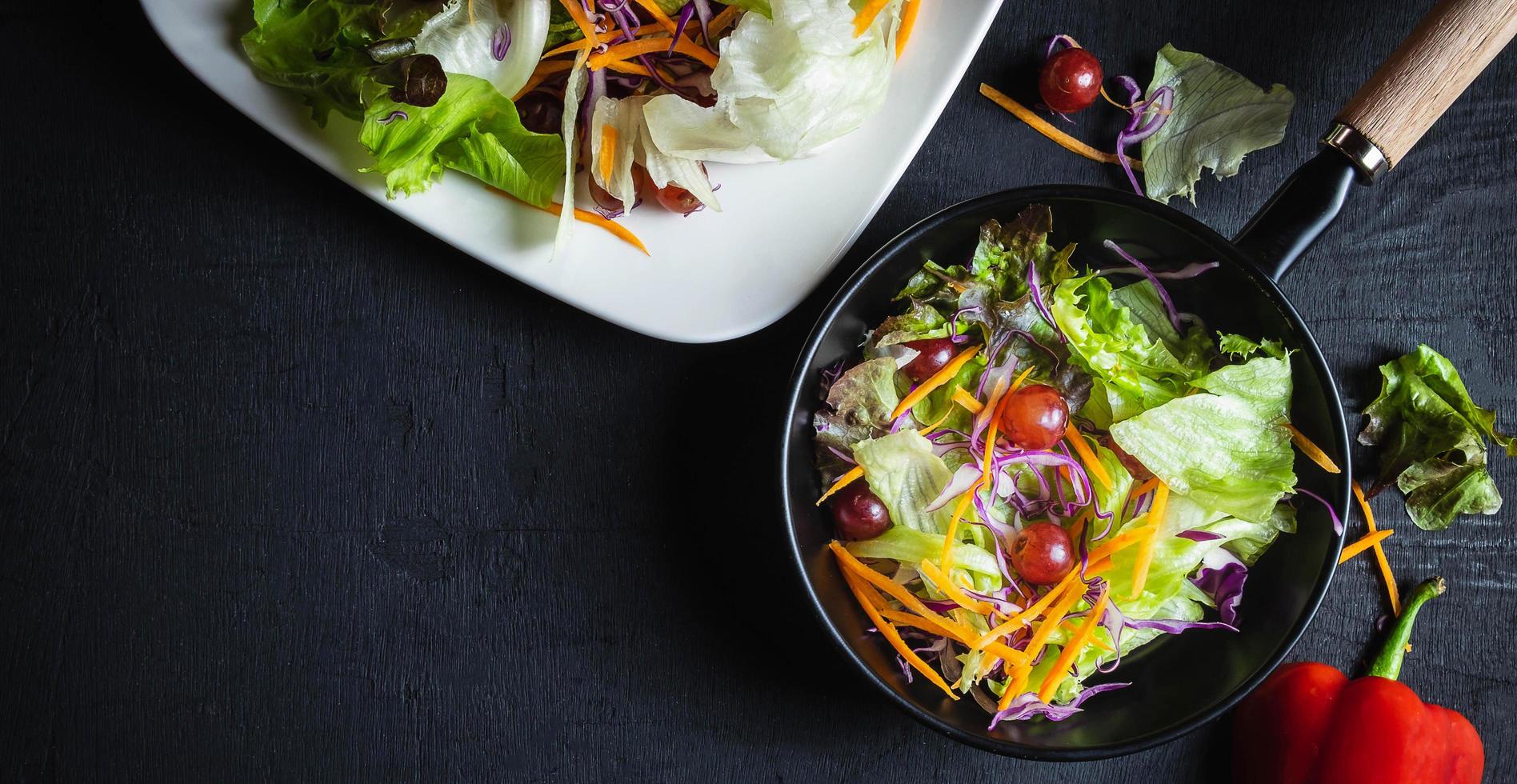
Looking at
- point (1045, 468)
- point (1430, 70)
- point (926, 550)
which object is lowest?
point (926, 550)

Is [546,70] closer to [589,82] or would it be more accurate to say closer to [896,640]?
[589,82]

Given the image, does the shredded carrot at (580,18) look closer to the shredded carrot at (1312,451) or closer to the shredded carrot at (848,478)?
the shredded carrot at (848,478)

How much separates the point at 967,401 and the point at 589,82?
723 millimetres

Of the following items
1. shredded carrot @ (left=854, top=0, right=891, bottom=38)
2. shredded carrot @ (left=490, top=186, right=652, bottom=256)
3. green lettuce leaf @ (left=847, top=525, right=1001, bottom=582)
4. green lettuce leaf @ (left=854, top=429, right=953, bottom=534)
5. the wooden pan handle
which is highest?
the wooden pan handle

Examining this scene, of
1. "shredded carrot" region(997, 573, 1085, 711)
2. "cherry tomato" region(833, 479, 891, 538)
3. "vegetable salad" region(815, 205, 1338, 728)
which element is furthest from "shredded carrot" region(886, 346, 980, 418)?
"shredded carrot" region(997, 573, 1085, 711)

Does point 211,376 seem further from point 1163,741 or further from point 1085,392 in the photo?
point 1163,741

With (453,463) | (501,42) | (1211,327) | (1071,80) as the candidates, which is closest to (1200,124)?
(1071,80)

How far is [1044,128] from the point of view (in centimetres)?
151

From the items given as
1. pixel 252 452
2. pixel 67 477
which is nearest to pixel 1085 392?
pixel 252 452

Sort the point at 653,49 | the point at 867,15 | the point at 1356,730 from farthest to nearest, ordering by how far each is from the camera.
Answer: the point at 1356,730, the point at 653,49, the point at 867,15

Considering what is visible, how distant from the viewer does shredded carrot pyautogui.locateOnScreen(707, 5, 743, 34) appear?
132 cm

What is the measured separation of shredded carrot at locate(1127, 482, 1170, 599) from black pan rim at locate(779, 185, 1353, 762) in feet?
0.64

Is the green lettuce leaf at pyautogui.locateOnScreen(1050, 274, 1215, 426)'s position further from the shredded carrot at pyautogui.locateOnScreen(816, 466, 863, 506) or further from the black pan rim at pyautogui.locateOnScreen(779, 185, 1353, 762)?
the shredded carrot at pyautogui.locateOnScreen(816, 466, 863, 506)

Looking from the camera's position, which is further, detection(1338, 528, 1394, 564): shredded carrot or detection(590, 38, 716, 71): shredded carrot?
detection(1338, 528, 1394, 564): shredded carrot
